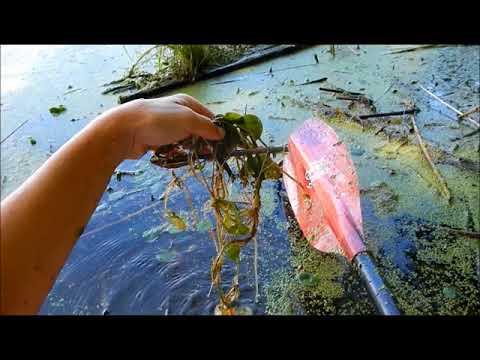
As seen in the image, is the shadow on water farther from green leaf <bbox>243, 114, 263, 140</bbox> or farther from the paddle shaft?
green leaf <bbox>243, 114, 263, 140</bbox>

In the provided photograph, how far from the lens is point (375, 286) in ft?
4.91

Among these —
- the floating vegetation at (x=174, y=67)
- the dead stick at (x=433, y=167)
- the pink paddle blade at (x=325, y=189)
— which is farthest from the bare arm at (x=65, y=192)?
the floating vegetation at (x=174, y=67)

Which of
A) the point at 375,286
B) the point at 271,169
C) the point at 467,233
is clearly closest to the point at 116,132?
the point at 271,169

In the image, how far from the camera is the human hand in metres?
1.00

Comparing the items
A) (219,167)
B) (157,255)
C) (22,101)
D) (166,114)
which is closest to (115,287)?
(157,255)

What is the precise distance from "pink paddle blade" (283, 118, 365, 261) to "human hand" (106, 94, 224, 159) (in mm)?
762

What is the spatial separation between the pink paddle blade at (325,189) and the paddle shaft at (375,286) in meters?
0.05

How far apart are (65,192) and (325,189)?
112 cm

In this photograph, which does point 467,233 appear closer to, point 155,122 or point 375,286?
point 375,286

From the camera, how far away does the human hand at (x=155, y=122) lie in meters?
1.00

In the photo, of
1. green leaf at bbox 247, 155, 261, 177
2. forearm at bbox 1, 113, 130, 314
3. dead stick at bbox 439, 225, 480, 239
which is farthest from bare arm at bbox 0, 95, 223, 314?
dead stick at bbox 439, 225, 480, 239
